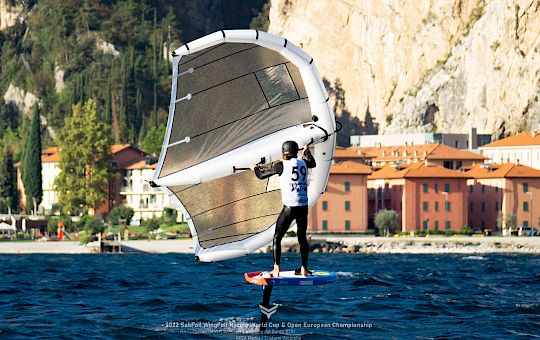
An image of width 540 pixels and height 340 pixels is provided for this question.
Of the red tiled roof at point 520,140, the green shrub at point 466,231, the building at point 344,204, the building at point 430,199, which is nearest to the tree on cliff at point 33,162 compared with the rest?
the building at point 344,204

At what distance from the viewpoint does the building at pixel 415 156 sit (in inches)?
5320

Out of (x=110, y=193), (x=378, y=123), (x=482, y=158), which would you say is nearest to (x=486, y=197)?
(x=482, y=158)

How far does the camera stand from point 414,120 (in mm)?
170125

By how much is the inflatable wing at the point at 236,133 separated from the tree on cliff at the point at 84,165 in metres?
100

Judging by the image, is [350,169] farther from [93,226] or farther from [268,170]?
[268,170]

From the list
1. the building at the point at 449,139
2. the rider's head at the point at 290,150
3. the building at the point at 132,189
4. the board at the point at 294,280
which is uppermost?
the building at the point at 449,139

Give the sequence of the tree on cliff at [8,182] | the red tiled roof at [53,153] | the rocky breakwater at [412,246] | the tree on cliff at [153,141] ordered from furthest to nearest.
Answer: the tree on cliff at [153,141] → the red tiled roof at [53,153] → the tree on cliff at [8,182] → the rocky breakwater at [412,246]

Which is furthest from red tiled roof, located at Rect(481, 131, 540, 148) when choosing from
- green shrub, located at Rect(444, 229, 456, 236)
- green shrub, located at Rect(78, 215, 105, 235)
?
green shrub, located at Rect(78, 215, 105, 235)

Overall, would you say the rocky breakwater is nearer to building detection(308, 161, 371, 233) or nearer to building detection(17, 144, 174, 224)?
building detection(308, 161, 371, 233)

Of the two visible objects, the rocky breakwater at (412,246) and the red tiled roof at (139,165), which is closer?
the rocky breakwater at (412,246)

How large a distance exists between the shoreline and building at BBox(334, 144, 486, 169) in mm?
25714

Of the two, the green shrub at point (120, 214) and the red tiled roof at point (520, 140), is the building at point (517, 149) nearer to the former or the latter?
the red tiled roof at point (520, 140)

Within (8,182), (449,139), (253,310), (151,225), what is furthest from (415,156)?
(253,310)

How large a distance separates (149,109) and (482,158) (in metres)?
58.0
